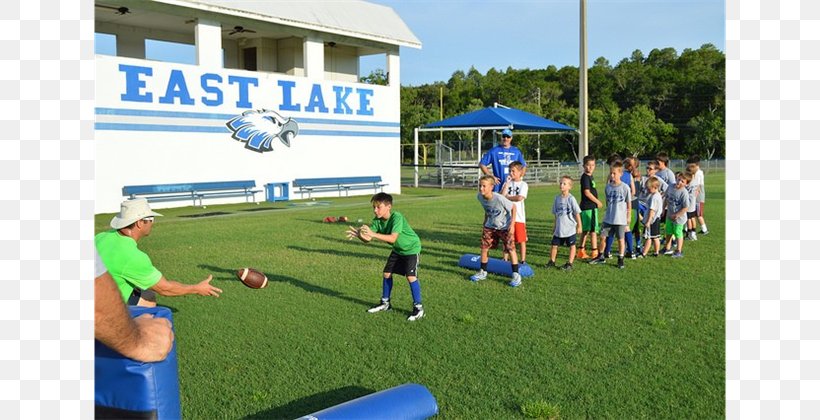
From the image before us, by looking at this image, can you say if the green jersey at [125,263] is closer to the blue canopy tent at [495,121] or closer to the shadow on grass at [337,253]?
the shadow on grass at [337,253]

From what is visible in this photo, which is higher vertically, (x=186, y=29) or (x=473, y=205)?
(x=186, y=29)

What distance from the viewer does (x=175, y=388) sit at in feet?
9.62

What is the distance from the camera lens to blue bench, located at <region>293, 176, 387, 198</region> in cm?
2348

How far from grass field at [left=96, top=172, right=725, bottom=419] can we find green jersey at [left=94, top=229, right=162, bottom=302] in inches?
36.2

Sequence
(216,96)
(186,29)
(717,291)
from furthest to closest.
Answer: (186,29) → (216,96) → (717,291)

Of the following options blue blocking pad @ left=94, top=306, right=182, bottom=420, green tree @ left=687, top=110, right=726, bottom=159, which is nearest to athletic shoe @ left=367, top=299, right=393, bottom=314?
blue blocking pad @ left=94, top=306, right=182, bottom=420

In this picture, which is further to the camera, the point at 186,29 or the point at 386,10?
the point at 386,10

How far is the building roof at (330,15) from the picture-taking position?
20859 millimetres

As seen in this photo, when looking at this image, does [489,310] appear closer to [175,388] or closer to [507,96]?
[175,388]

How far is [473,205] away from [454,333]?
14.8 m

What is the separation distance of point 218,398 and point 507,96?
6004 cm

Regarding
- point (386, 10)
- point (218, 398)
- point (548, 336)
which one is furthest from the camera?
point (386, 10)

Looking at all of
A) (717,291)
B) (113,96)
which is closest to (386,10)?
(113,96)
